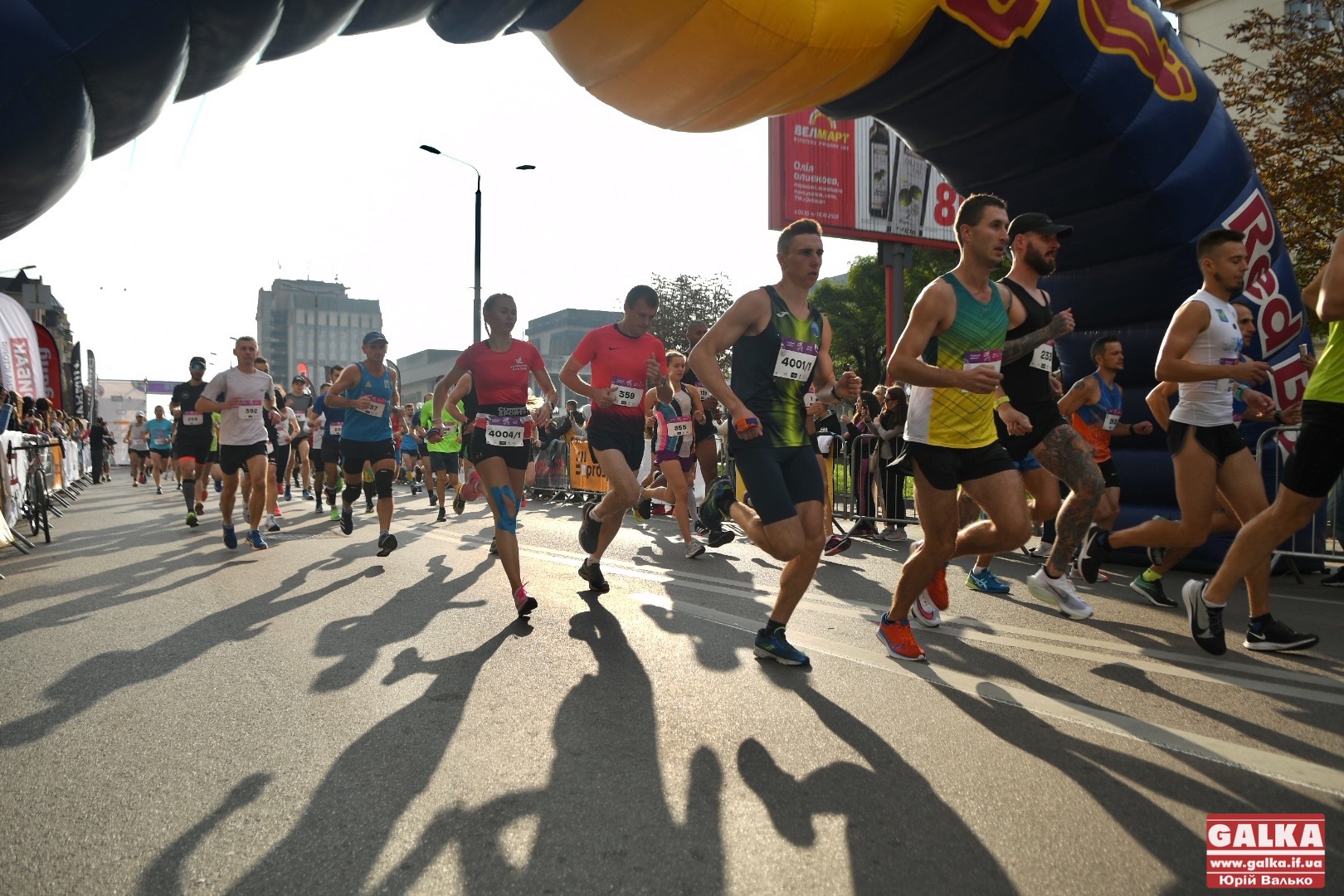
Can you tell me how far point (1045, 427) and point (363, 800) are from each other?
14.0 feet

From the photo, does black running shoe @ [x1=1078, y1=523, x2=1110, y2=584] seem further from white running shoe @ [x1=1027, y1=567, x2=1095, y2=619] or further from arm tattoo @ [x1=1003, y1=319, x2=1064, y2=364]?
arm tattoo @ [x1=1003, y1=319, x2=1064, y2=364]

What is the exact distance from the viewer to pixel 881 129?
23812 mm

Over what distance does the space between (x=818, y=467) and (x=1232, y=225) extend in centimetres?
520

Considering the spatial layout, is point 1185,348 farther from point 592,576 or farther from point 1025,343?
point 592,576

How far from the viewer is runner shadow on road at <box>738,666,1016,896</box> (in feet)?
7.39

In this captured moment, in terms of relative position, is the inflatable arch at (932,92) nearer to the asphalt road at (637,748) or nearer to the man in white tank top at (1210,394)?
the asphalt road at (637,748)

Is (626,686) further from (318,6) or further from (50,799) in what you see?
(318,6)

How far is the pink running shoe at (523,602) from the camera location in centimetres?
562

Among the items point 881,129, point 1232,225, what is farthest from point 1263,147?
point 1232,225

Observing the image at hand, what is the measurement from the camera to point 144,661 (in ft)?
15.2

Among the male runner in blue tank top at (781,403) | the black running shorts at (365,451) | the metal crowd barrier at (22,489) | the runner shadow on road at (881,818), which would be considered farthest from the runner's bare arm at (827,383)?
the metal crowd barrier at (22,489)

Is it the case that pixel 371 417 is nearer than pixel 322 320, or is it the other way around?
pixel 371 417

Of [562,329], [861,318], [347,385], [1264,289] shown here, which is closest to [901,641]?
[1264,289]
